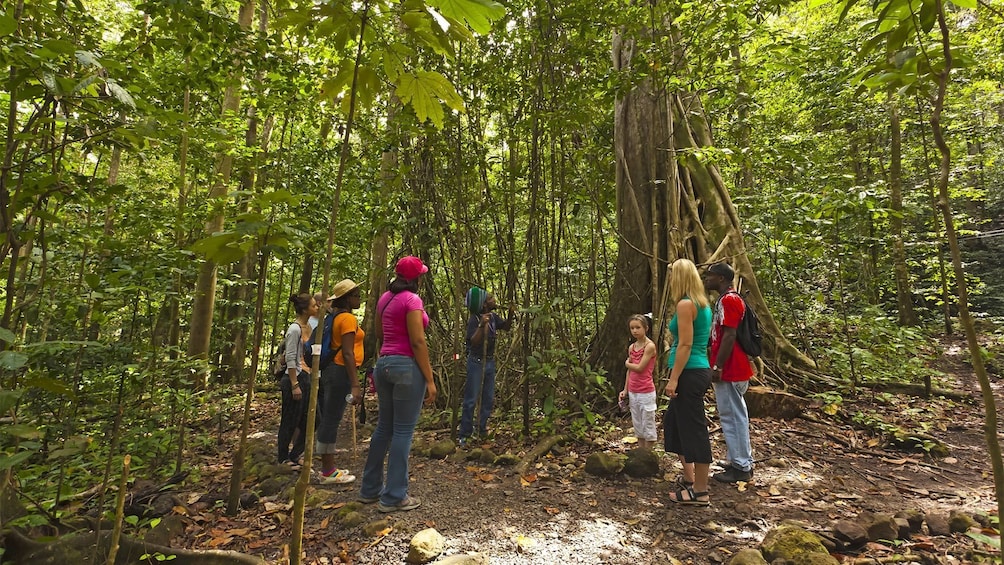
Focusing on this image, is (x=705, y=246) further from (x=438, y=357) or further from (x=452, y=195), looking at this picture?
(x=438, y=357)

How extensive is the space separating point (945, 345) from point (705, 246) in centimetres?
782

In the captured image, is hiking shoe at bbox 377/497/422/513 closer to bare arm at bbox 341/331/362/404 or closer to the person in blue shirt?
bare arm at bbox 341/331/362/404

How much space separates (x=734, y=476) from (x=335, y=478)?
333 centimetres

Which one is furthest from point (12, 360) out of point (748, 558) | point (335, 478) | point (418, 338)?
point (748, 558)

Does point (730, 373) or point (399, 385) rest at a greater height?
point (730, 373)

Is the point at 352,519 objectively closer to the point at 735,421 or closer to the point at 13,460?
the point at 13,460

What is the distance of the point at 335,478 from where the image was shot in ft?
A: 13.5

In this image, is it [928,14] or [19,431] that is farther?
[19,431]

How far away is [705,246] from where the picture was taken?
6.14 meters

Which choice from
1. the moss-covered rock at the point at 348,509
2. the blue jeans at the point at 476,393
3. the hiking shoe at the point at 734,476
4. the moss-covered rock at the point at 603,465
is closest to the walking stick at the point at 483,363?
the blue jeans at the point at 476,393

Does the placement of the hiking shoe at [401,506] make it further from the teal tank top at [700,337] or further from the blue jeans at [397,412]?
the teal tank top at [700,337]

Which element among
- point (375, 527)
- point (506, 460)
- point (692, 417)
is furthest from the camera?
point (506, 460)

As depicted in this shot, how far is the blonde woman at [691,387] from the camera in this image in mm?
3412

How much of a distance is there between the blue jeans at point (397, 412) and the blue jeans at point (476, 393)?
1731 millimetres
